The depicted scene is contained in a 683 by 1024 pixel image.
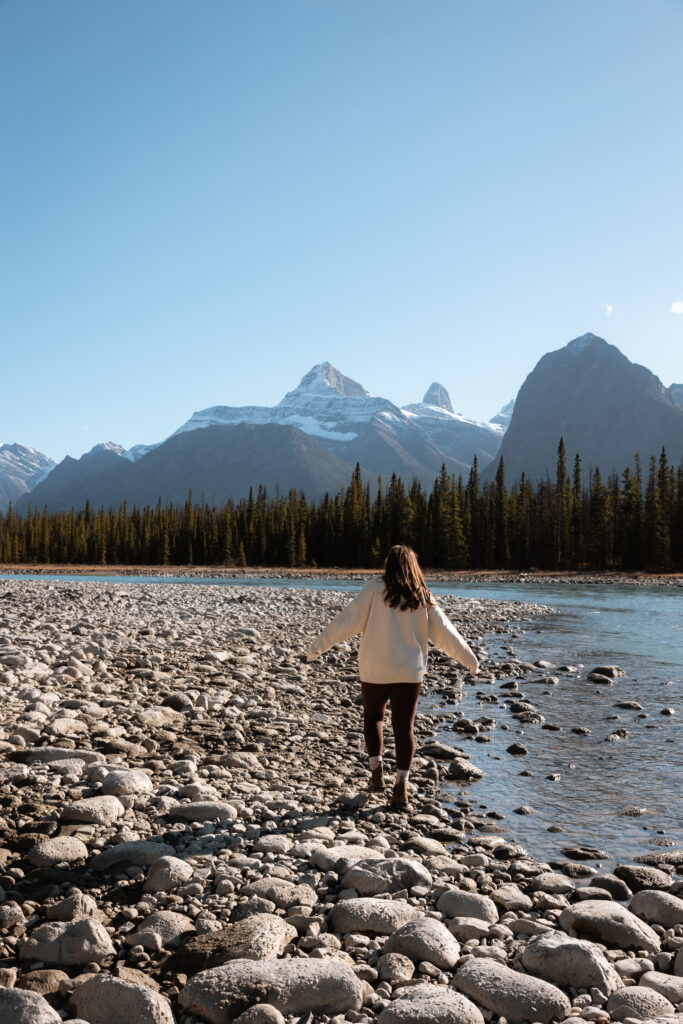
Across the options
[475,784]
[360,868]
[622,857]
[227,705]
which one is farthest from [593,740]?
[360,868]

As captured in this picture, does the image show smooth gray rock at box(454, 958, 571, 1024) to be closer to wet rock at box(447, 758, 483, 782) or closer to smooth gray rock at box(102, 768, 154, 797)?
smooth gray rock at box(102, 768, 154, 797)

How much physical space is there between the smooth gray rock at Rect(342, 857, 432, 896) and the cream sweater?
1786mm

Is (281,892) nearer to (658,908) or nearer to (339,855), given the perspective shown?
(339,855)

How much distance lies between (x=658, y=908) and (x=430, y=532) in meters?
91.8

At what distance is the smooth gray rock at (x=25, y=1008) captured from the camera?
3.04 m

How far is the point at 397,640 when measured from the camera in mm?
6641

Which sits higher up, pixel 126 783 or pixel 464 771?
pixel 126 783

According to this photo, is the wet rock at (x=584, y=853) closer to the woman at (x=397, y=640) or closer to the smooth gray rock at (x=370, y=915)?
the woman at (x=397, y=640)

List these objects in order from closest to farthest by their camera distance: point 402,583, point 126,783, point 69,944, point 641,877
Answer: point 69,944 → point 641,877 → point 126,783 → point 402,583

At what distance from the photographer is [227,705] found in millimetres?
10547

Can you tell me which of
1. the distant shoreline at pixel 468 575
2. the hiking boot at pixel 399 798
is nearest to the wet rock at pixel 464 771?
the hiking boot at pixel 399 798

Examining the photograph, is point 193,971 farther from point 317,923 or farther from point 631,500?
point 631,500

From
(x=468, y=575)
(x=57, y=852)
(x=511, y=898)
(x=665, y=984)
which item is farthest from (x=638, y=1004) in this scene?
(x=468, y=575)

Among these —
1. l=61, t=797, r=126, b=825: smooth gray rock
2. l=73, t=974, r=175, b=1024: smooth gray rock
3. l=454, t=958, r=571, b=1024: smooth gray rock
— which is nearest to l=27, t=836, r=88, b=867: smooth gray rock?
l=61, t=797, r=126, b=825: smooth gray rock
